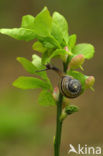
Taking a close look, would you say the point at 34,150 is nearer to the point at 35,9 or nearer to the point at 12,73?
the point at 12,73

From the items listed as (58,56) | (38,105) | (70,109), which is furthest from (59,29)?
(38,105)

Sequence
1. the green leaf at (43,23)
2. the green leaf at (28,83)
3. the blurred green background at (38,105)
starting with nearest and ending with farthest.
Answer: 1. the green leaf at (43,23)
2. the green leaf at (28,83)
3. the blurred green background at (38,105)

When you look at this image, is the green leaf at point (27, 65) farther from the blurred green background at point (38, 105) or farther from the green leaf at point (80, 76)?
the blurred green background at point (38, 105)

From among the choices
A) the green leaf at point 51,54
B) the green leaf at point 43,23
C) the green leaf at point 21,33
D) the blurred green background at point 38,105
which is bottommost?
the green leaf at point 51,54

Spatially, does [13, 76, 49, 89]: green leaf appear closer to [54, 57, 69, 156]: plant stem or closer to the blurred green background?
[54, 57, 69, 156]: plant stem

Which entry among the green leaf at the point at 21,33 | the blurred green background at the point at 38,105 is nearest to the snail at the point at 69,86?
the green leaf at the point at 21,33

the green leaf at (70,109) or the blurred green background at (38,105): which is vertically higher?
the blurred green background at (38,105)

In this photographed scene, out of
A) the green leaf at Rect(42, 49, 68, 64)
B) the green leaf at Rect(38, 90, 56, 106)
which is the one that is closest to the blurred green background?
the green leaf at Rect(38, 90, 56, 106)
